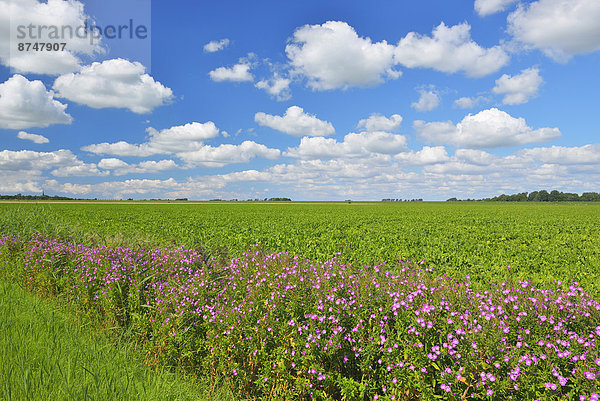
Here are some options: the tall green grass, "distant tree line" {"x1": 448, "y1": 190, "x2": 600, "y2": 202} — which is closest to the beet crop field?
the tall green grass

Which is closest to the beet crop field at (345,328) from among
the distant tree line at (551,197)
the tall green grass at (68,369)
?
the tall green grass at (68,369)

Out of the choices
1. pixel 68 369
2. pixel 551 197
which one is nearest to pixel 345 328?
pixel 68 369

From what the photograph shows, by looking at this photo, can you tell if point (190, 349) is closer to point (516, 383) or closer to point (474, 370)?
point (474, 370)

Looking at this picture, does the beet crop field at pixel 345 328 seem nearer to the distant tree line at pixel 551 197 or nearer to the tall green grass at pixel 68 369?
the tall green grass at pixel 68 369

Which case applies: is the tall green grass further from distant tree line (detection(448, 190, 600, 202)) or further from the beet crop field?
distant tree line (detection(448, 190, 600, 202))

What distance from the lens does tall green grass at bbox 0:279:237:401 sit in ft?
10.1

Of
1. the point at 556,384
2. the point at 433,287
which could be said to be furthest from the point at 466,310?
the point at 556,384

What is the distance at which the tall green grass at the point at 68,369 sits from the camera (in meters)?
3.07

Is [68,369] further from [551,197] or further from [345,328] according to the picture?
[551,197]

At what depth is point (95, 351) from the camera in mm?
3957

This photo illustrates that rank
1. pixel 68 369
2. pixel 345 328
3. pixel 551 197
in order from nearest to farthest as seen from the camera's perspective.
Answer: pixel 68 369
pixel 345 328
pixel 551 197

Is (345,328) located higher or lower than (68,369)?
higher

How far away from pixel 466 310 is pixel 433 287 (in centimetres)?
48

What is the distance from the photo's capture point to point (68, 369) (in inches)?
130
